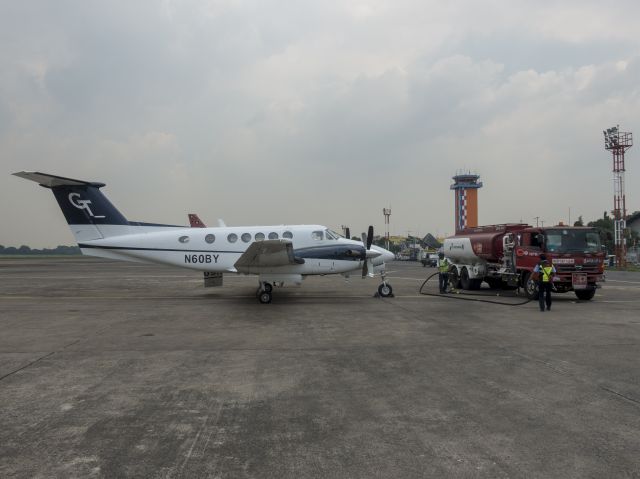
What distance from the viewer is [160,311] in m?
13.9

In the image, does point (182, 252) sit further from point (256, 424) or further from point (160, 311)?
point (256, 424)

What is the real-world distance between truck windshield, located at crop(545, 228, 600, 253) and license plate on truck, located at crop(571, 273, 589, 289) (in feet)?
2.82

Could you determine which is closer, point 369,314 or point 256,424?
point 256,424

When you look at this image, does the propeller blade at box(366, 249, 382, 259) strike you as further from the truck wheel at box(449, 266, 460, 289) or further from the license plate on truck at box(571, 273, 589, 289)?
the license plate on truck at box(571, 273, 589, 289)

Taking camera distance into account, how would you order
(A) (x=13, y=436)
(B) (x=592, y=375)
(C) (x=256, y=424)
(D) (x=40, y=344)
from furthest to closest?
1. (D) (x=40, y=344)
2. (B) (x=592, y=375)
3. (C) (x=256, y=424)
4. (A) (x=13, y=436)

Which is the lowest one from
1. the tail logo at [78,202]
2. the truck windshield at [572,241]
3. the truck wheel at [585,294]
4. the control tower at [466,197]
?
the truck wheel at [585,294]

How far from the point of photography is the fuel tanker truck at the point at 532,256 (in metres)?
15.6

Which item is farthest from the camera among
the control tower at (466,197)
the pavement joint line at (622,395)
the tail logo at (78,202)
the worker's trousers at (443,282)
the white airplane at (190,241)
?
the control tower at (466,197)

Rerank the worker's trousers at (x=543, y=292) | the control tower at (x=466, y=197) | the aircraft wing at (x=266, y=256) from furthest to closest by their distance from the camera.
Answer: the control tower at (x=466, y=197) < the aircraft wing at (x=266, y=256) < the worker's trousers at (x=543, y=292)

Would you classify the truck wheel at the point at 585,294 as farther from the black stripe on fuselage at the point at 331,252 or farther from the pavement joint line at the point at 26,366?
the pavement joint line at the point at 26,366

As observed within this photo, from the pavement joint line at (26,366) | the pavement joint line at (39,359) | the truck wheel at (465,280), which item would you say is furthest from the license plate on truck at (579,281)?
the pavement joint line at (26,366)

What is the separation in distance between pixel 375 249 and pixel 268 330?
767 cm

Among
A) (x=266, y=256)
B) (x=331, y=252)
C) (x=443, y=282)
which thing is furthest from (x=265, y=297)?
(x=443, y=282)

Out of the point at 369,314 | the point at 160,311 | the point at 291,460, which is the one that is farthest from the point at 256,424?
the point at 160,311
